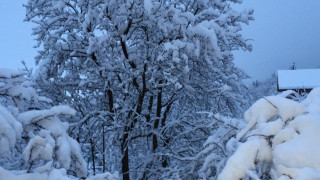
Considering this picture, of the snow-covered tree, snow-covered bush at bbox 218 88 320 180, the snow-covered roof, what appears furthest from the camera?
the snow-covered roof

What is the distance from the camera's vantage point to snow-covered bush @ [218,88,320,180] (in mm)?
1614

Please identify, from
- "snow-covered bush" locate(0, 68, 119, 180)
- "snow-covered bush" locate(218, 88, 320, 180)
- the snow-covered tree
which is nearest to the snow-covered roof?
the snow-covered tree

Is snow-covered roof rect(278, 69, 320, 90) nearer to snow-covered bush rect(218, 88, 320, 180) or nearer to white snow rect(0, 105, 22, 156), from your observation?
snow-covered bush rect(218, 88, 320, 180)

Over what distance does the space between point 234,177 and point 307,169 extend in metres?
0.43

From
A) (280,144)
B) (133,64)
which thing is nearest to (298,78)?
(133,64)

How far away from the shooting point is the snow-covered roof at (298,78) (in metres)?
27.6

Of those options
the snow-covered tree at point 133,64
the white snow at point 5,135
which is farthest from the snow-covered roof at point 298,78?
the white snow at point 5,135

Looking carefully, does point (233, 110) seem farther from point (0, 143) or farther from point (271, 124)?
point (0, 143)

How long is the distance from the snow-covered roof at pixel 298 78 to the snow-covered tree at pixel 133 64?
21.8 m

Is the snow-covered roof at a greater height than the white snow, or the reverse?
the snow-covered roof

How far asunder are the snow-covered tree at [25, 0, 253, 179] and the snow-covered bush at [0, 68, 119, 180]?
3293 millimetres

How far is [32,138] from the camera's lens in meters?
2.09

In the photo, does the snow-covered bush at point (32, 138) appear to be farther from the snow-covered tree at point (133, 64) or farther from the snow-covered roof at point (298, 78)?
the snow-covered roof at point (298, 78)

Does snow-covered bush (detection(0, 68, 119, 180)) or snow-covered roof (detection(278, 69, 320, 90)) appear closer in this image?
snow-covered bush (detection(0, 68, 119, 180))
